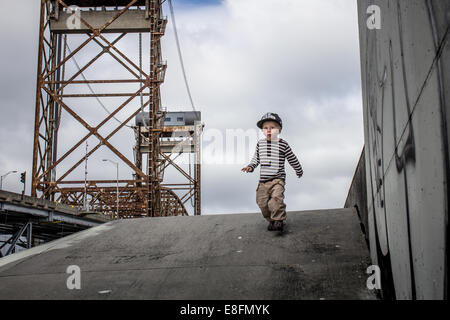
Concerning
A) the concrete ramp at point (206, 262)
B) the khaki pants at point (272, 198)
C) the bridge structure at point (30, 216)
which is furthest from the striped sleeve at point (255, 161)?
the bridge structure at point (30, 216)

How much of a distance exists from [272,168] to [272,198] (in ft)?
1.37

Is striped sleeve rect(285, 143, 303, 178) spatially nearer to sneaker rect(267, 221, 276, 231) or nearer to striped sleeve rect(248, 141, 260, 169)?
striped sleeve rect(248, 141, 260, 169)

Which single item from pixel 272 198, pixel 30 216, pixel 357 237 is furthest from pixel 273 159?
pixel 30 216

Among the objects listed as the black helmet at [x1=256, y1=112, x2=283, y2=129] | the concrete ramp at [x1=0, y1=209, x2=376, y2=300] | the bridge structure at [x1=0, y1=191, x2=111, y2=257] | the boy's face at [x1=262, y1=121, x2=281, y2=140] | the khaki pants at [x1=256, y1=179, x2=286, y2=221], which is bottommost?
the concrete ramp at [x1=0, y1=209, x2=376, y2=300]

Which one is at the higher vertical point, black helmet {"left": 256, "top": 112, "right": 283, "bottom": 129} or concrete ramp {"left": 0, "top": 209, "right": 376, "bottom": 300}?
black helmet {"left": 256, "top": 112, "right": 283, "bottom": 129}

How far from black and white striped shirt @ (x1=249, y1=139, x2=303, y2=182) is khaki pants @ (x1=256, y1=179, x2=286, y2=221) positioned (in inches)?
3.8

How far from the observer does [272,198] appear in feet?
20.9

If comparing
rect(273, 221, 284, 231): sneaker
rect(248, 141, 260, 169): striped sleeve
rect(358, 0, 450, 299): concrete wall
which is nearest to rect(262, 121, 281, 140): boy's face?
rect(248, 141, 260, 169): striped sleeve

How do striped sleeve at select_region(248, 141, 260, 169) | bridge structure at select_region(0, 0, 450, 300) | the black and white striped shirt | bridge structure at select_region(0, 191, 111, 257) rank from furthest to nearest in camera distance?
bridge structure at select_region(0, 191, 111, 257), striped sleeve at select_region(248, 141, 260, 169), the black and white striped shirt, bridge structure at select_region(0, 0, 450, 300)

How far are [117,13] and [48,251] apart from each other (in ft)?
72.3

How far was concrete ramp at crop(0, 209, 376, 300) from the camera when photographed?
4.65m
